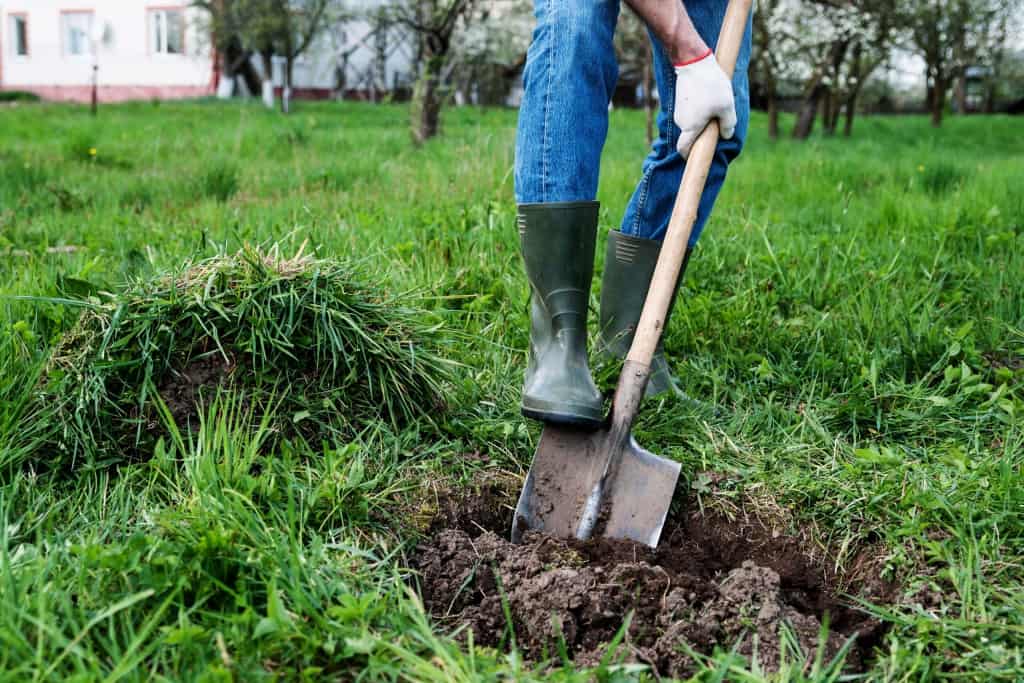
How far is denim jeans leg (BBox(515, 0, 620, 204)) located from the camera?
6.97 feet

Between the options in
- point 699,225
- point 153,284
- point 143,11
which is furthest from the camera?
point 143,11

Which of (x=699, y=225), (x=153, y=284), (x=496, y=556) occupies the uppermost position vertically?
(x=699, y=225)

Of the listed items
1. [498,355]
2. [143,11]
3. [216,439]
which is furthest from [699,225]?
[143,11]

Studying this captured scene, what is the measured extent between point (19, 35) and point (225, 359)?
2816 centimetres

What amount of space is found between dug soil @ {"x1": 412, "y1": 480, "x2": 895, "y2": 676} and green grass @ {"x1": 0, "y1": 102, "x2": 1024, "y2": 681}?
0.07 meters

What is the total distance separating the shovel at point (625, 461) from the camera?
2018 mm

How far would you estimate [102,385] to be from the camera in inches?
75.3

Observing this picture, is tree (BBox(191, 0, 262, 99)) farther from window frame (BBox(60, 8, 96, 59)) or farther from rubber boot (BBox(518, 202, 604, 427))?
rubber boot (BBox(518, 202, 604, 427))

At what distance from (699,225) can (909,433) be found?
0.79 metres

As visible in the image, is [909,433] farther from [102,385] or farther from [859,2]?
[859,2]

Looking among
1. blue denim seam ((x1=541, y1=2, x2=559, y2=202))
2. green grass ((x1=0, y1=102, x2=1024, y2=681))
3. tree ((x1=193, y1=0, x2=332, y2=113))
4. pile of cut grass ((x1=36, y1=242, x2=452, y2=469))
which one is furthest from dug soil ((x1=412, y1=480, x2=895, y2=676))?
tree ((x1=193, y1=0, x2=332, y2=113))

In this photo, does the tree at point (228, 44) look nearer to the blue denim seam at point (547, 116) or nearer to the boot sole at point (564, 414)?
the blue denim seam at point (547, 116)

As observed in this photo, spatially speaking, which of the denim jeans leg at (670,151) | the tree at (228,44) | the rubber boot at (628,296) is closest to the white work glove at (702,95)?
the denim jeans leg at (670,151)

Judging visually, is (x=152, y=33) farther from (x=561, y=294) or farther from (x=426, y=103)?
(x=561, y=294)
